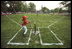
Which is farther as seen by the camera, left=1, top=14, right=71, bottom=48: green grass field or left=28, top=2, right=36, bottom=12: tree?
left=1, top=14, right=71, bottom=48: green grass field

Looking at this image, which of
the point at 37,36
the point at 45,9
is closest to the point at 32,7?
the point at 45,9

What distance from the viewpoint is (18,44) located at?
2.08 metres

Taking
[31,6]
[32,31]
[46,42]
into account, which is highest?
[31,6]

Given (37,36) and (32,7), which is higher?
(32,7)

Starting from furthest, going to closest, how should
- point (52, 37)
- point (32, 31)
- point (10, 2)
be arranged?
point (32, 31) < point (52, 37) < point (10, 2)

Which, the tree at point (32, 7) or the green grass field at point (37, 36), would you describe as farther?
the green grass field at point (37, 36)

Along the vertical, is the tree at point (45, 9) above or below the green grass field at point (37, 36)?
above

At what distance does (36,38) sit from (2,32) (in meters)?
0.65

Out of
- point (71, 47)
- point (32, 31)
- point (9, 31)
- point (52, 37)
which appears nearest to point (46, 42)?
point (52, 37)

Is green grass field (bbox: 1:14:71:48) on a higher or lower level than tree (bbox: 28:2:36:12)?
lower

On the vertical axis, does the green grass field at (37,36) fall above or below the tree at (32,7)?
below

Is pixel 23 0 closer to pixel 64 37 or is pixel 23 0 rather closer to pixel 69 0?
pixel 69 0

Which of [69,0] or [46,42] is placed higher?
[69,0]

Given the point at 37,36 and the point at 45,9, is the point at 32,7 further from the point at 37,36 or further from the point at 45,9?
the point at 37,36
